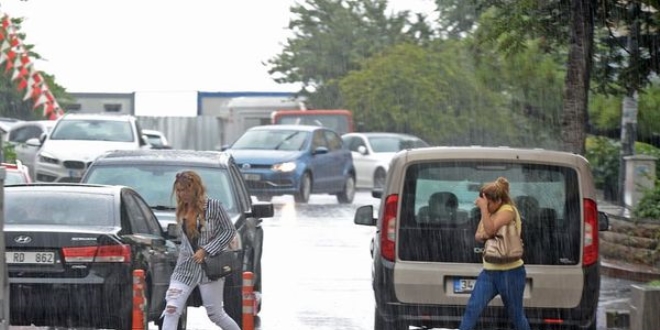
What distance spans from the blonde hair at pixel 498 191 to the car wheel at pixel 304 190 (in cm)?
2102

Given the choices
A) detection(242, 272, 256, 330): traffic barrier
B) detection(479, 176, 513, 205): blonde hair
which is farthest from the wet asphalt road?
detection(479, 176, 513, 205): blonde hair

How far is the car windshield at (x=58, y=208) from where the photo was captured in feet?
40.1

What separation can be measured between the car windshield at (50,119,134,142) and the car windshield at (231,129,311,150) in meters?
2.35

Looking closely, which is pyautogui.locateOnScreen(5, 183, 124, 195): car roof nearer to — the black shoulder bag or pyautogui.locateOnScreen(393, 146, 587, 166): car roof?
the black shoulder bag

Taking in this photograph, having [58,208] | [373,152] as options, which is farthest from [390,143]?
[58,208]

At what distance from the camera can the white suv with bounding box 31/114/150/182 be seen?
101 ft

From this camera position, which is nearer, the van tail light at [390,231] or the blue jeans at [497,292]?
the blue jeans at [497,292]

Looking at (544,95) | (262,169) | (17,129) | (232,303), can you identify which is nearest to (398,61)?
(17,129)

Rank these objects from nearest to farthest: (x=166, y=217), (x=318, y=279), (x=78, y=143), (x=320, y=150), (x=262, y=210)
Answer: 1. (x=262, y=210)
2. (x=166, y=217)
3. (x=318, y=279)
4. (x=78, y=143)
5. (x=320, y=150)

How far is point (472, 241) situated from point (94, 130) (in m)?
21.7

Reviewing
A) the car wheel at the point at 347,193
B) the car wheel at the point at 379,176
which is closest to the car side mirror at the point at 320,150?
the car wheel at the point at 347,193

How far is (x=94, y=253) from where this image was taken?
38.6 ft

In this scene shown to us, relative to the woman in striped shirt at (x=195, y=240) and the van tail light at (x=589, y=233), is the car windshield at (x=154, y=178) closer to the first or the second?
Answer: the woman in striped shirt at (x=195, y=240)

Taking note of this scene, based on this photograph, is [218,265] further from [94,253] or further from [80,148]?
[80,148]
